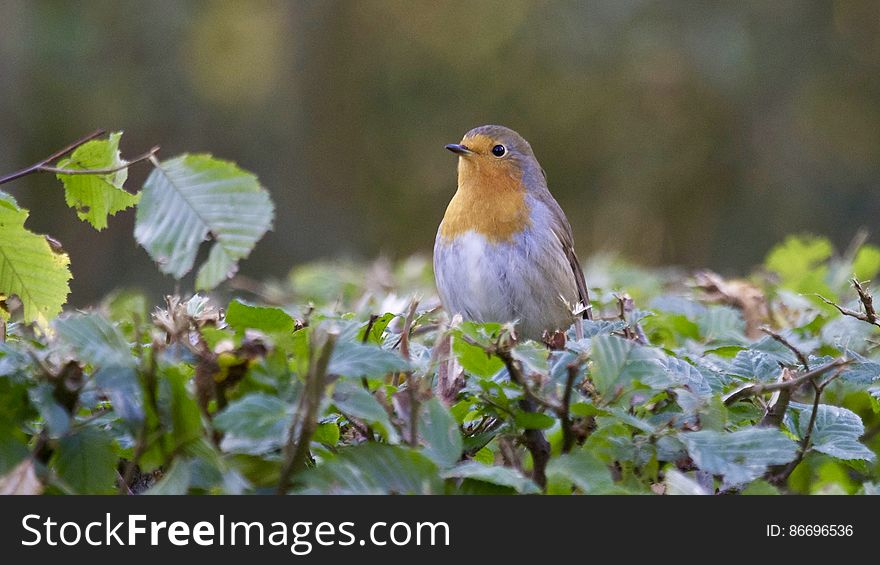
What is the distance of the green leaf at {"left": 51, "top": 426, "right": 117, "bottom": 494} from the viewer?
130cm

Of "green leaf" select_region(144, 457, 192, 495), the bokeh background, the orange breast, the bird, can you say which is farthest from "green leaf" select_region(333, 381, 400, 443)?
the bokeh background

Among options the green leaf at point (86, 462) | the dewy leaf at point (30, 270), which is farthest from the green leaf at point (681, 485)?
the dewy leaf at point (30, 270)

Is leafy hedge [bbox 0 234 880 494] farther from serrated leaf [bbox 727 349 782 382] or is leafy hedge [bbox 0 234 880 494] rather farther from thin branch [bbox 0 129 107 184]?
thin branch [bbox 0 129 107 184]

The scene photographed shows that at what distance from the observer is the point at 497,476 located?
Answer: 4.14 ft

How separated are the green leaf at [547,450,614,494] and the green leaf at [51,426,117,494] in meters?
0.52

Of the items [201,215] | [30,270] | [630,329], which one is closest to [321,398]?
[201,215]

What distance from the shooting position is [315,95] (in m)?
13.2

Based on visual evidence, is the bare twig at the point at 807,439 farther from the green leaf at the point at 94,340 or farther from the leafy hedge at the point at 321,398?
the green leaf at the point at 94,340

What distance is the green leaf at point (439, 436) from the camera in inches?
52.1

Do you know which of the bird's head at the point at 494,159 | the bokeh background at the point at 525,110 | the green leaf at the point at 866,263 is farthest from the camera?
the bokeh background at the point at 525,110

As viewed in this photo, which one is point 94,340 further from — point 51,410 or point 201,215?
point 201,215

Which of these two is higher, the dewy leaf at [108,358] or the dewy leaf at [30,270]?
the dewy leaf at [30,270]

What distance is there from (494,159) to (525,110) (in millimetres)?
8290
